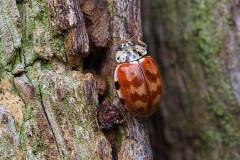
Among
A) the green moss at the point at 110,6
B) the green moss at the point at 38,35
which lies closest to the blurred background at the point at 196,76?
the green moss at the point at 110,6

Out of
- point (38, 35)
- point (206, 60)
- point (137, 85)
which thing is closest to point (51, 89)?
point (38, 35)

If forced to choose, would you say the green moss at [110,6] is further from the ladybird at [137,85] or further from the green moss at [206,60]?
the green moss at [206,60]

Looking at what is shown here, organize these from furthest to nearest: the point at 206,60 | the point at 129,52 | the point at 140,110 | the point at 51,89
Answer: the point at 206,60
the point at 129,52
the point at 140,110
the point at 51,89

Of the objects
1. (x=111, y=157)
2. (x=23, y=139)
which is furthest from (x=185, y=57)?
(x=23, y=139)

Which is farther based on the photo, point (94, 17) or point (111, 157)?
point (94, 17)

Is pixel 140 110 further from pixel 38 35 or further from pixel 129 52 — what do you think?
pixel 38 35

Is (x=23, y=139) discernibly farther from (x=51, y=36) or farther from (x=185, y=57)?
(x=185, y=57)

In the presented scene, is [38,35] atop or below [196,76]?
atop
